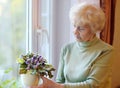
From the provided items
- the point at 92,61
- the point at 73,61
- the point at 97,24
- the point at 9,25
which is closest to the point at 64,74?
the point at 73,61

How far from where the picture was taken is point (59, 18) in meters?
2.78

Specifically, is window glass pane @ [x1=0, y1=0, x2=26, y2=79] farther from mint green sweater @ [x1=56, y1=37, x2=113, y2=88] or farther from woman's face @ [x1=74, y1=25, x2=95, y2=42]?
woman's face @ [x1=74, y1=25, x2=95, y2=42]

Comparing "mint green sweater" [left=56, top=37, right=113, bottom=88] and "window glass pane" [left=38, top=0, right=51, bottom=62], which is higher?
"window glass pane" [left=38, top=0, right=51, bottom=62]

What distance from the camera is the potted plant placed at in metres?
1.95

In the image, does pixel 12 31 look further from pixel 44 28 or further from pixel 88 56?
pixel 88 56

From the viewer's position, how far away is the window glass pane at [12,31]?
2.36 meters

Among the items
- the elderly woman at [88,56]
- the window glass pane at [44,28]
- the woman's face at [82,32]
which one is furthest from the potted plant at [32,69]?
the window glass pane at [44,28]

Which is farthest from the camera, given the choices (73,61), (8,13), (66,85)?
(8,13)

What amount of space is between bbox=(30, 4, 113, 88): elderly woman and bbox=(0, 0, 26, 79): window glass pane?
479mm

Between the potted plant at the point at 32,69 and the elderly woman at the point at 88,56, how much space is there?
14 centimetres

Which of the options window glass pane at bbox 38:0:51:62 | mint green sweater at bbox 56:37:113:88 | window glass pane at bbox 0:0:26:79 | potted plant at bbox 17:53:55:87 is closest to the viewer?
potted plant at bbox 17:53:55:87

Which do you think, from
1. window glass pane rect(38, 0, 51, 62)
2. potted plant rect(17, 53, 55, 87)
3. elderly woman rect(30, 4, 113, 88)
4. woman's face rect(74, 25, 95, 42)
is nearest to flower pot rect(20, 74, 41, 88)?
potted plant rect(17, 53, 55, 87)

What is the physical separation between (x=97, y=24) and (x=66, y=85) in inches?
19.4

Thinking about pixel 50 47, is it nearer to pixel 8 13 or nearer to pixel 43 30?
pixel 43 30
